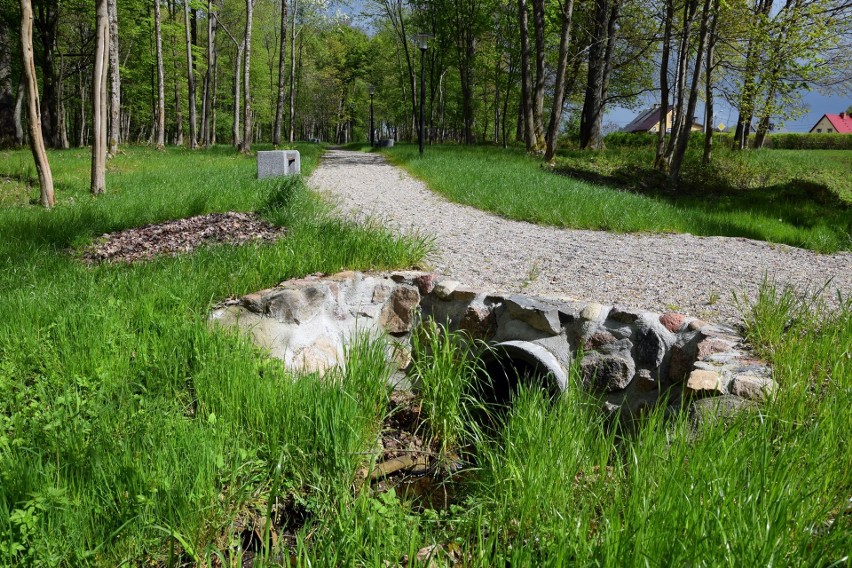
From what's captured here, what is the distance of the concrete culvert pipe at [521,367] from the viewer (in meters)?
4.25

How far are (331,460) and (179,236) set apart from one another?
5199 mm

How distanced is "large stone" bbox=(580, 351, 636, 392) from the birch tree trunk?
9.23 metres

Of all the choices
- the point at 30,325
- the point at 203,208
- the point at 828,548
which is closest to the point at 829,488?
the point at 828,548

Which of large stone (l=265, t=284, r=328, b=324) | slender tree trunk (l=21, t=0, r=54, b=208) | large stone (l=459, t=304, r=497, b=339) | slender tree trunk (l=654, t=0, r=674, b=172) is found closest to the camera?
large stone (l=265, t=284, r=328, b=324)

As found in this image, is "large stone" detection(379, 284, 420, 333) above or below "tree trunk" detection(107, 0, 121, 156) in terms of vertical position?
below

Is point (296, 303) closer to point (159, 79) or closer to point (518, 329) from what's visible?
point (518, 329)

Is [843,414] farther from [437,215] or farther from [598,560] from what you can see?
[437,215]

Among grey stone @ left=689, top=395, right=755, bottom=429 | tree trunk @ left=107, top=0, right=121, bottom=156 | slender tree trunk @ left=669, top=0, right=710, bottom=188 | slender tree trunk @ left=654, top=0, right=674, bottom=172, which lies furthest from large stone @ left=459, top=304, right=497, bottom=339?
tree trunk @ left=107, top=0, right=121, bottom=156

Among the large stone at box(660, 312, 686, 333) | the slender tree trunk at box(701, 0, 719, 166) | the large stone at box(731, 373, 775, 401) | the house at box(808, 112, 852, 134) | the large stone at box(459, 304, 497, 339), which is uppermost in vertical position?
the house at box(808, 112, 852, 134)

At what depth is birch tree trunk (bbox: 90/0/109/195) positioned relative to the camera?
31.5 feet

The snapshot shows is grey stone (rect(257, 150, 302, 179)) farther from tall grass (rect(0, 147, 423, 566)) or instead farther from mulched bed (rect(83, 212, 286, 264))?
tall grass (rect(0, 147, 423, 566))

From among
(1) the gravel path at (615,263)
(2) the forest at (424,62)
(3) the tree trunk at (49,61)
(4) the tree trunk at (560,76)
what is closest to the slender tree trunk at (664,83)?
(2) the forest at (424,62)

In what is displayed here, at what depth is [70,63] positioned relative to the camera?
1224 inches

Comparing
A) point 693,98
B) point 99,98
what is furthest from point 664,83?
point 99,98
